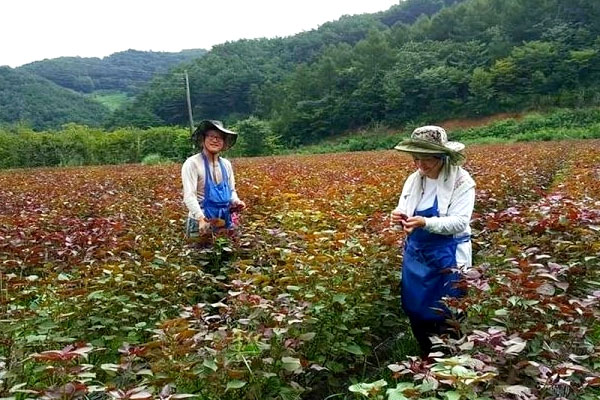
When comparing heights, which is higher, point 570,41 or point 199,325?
point 570,41

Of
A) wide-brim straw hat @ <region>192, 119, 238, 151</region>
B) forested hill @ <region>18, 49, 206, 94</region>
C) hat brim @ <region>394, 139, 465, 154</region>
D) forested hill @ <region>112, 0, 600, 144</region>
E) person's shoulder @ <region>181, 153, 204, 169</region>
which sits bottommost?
person's shoulder @ <region>181, 153, 204, 169</region>

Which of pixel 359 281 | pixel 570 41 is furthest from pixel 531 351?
pixel 570 41

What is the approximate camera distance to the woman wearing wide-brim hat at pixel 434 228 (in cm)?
296

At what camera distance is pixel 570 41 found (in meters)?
45.5

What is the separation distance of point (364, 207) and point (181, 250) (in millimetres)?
2716

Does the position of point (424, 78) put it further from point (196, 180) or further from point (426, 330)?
point (426, 330)

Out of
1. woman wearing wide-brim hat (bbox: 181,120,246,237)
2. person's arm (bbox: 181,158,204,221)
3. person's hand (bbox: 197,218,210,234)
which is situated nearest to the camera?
person's hand (bbox: 197,218,210,234)

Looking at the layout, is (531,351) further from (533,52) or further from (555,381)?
(533,52)

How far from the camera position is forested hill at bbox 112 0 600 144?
43.4 metres

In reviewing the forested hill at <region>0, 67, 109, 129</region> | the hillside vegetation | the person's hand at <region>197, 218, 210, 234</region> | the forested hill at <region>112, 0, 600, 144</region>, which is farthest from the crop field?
the forested hill at <region>0, 67, 109, 129</region>

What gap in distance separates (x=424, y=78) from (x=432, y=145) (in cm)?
4719

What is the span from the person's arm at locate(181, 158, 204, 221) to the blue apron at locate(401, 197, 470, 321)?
1.56 m

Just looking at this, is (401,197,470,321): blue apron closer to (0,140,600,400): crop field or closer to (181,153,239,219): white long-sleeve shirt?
(0,140,600,400): crop field

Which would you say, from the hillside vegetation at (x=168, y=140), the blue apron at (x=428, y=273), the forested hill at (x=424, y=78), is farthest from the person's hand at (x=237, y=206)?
the forested hill at (x=424, y=78)
